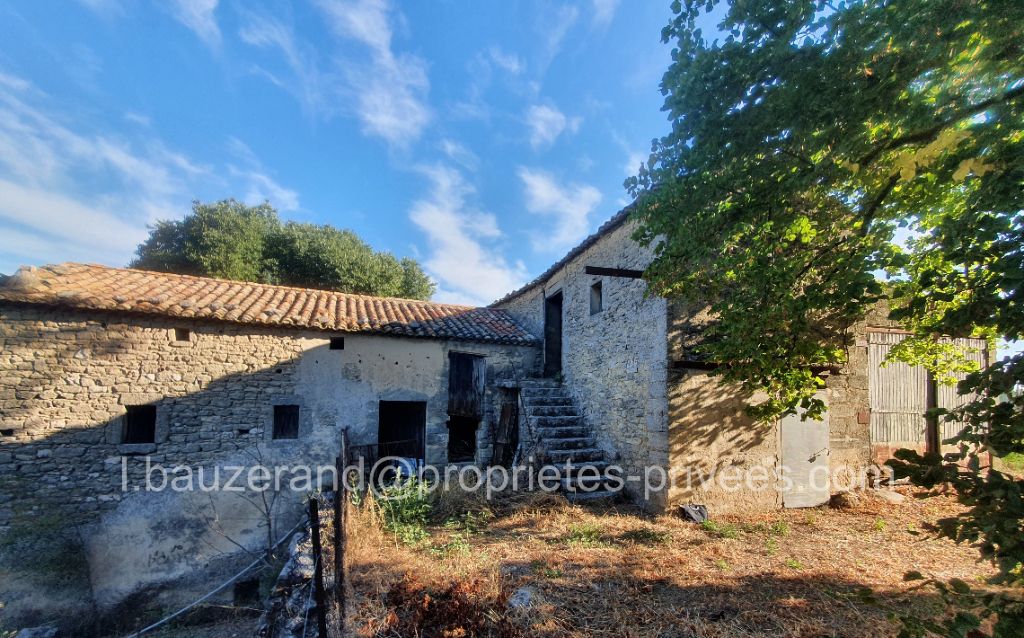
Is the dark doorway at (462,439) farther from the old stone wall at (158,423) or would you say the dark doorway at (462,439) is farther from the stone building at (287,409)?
the old stone wall at (158,423)

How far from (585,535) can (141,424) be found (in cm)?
776

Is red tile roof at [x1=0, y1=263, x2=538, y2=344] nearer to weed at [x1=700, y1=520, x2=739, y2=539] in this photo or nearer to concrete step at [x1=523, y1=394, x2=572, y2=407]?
concrete step at [x1=523, y1=394, x2=572, y2=407]

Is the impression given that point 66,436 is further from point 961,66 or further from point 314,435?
point 961,66

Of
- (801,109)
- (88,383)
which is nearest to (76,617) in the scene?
(88,383)

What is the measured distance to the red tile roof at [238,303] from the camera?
6.83 m

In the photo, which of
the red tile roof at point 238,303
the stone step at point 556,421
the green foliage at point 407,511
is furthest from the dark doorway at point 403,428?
the stone step at point 556,421

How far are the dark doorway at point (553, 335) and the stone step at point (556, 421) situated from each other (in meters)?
1.74

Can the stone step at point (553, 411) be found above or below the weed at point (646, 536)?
above

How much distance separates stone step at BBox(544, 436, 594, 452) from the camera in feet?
25.1

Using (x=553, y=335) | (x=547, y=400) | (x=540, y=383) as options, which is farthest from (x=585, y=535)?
(x=553, y=335)

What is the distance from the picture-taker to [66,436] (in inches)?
265

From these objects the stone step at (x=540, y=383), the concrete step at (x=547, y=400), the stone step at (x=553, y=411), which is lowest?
the stone step at (x=553, y=411)

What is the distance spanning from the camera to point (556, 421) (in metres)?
8.35

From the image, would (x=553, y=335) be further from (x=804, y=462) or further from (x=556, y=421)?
(x=804, y=462)
